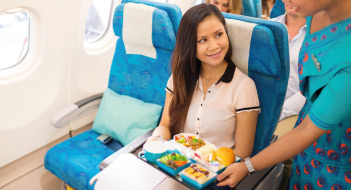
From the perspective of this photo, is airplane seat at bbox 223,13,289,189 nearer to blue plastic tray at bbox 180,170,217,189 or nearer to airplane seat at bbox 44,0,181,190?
blue plastic tray at bbox 180,170,217,189

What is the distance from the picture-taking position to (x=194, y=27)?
1.61m

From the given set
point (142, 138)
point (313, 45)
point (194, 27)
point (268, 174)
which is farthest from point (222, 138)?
point (313, 45)

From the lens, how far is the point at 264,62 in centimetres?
165

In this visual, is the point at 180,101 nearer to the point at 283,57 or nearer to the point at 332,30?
the point at 283,57

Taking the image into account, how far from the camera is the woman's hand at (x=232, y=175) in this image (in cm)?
137

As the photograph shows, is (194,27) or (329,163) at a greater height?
(194,27)

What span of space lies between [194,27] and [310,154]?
804 millimetres

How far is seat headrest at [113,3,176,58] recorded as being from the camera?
6.75 feet

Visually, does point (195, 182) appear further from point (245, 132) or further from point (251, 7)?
point (251, 7)

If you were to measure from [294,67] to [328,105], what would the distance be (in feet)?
4.78

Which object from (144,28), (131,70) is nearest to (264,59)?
(144,28)

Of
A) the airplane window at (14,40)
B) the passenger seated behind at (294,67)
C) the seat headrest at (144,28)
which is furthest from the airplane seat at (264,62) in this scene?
the airplane window at (14,40)

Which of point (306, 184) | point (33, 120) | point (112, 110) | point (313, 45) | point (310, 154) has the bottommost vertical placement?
point (33, 120)

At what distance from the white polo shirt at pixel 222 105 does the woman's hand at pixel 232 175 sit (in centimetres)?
35
